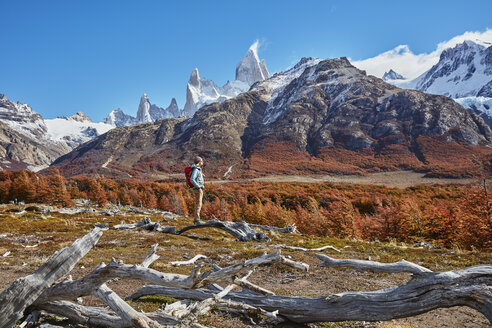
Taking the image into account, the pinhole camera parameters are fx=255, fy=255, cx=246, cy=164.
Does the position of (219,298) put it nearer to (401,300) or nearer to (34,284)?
(34,284)

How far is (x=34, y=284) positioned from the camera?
4203 mm

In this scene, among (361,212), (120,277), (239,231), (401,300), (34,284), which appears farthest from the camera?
(361,212)

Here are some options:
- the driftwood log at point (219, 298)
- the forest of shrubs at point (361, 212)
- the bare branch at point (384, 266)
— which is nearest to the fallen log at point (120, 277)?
the driftwood log at point (219, 298)

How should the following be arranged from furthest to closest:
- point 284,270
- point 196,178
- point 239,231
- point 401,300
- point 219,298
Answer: point 239,231, point 196,178, point 284,270, point 219,298, point 401,300

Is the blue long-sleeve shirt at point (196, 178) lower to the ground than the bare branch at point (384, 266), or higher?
higher

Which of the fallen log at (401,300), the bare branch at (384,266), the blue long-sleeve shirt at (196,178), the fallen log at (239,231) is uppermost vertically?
the blue long-sleeve shirt at (196,178)

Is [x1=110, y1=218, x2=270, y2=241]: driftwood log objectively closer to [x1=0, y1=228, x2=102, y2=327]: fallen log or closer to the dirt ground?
the dirt ground

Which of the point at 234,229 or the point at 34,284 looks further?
the point at 234,229

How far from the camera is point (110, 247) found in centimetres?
1432

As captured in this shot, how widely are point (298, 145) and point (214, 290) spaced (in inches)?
7256

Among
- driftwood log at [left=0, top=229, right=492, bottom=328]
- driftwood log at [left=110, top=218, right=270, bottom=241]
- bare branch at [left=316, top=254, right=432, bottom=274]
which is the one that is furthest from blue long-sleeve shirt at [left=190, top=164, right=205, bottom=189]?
bare branch at [left=316, top=254, right=432, bottom=274]

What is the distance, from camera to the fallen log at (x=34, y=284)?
3958mm

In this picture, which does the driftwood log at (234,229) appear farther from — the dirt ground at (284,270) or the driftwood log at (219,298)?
the driftwood log at (219,298)

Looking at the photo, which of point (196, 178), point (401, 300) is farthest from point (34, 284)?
point (196, 178)
